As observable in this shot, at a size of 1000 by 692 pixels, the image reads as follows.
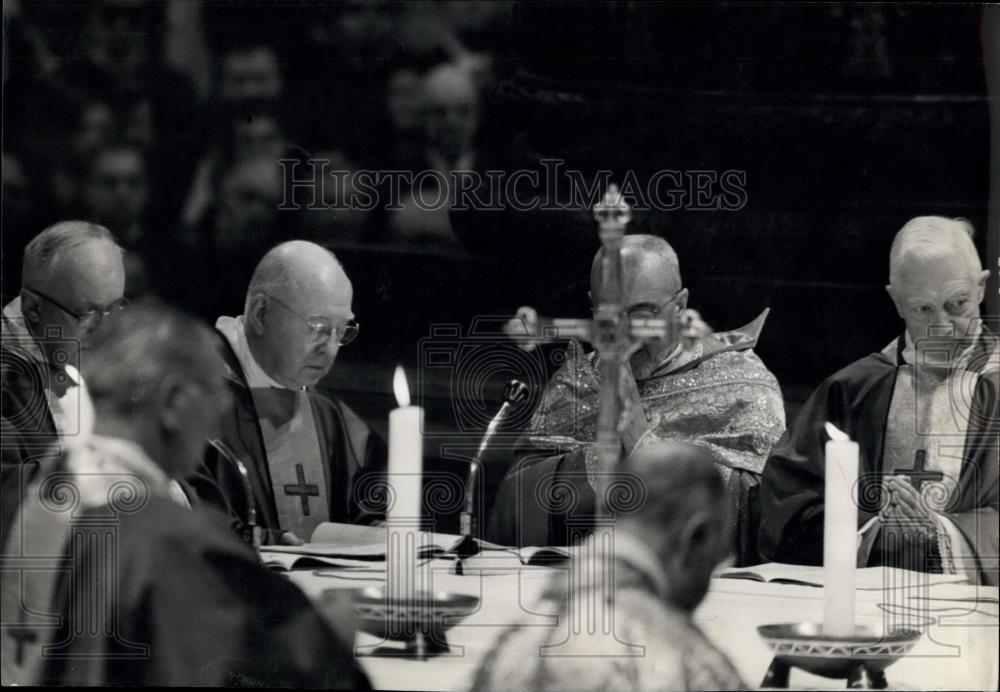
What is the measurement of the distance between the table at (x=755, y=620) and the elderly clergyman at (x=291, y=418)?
11 centimetres

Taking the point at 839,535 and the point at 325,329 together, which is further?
the point at 325,329

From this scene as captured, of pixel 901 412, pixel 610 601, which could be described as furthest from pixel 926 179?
pixel 610 601

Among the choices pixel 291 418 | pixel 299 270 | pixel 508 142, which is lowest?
pixel 291 418

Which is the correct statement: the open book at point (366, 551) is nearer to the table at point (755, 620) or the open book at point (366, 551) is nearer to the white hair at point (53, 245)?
the table at point (755, 620)

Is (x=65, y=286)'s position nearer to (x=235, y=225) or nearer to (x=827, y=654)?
(x=235, y=225)

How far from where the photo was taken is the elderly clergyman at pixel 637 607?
195cm

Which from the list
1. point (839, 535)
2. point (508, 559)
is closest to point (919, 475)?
point (839, 535)

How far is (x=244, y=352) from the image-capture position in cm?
203

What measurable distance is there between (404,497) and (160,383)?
39cm

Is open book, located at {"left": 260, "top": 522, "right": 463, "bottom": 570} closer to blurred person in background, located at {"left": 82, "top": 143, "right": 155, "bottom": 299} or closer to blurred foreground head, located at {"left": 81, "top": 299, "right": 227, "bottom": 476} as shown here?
blurred foreground head, located at {"left": 81, "top": 299, "right": 227, "bottom": 476}

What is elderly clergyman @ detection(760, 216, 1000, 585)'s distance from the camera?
197 centimetres

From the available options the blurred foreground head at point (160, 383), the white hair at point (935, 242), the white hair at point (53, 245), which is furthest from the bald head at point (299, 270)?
the white hair at point (935, 242)

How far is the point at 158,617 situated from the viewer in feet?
6.60

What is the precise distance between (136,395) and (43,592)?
1.03 ft
